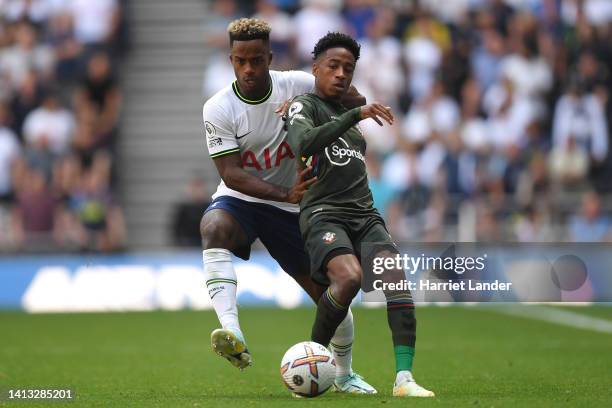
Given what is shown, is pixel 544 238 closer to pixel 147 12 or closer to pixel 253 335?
pixel 253 335

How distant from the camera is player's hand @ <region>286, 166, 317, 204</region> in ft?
27.5

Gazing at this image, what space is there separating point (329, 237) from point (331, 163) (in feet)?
1.78

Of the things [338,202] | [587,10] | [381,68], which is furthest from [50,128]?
[338,202]

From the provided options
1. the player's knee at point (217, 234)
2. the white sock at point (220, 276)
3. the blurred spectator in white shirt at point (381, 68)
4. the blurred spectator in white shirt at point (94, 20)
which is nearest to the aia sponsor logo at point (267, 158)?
the player's knee at point (217, 234)

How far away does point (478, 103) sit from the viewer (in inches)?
819

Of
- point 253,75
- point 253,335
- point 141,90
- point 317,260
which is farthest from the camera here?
point 141,90

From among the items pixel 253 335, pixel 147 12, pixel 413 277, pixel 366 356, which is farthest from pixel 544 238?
pixel 413 277

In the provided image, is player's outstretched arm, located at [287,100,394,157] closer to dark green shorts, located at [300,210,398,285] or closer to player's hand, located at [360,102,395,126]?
player's hand, located at [360,102,395,126]

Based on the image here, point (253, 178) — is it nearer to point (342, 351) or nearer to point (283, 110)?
point (283, 110)

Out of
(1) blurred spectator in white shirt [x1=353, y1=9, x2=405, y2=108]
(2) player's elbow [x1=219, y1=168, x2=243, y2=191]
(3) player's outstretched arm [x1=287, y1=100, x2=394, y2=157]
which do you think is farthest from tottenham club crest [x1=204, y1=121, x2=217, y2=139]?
(1) blurred spectator in white shirt [x1=353, y1=9, x2=405, y2=108]

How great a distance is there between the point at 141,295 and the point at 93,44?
5.26 meters

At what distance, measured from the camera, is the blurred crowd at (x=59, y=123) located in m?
20.2

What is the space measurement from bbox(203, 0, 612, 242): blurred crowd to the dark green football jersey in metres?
10.6

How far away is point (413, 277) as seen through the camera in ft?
27.7
